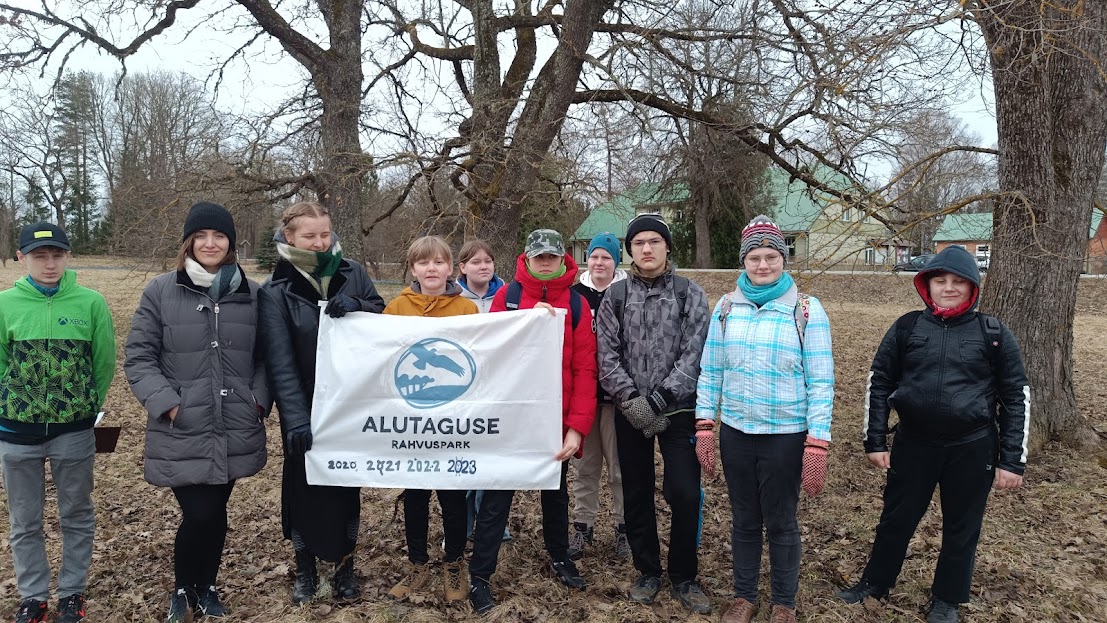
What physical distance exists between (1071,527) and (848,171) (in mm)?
4622

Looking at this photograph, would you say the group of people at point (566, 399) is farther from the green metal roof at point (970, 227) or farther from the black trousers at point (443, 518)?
the green metal roof at point (970, 227)

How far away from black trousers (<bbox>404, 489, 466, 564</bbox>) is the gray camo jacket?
44.0 inches

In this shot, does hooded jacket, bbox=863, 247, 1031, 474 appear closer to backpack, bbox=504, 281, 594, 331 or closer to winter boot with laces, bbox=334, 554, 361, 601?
backpack, bbox=504, 281, 594, 331

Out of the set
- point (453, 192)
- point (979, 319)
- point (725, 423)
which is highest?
point (453, 192)

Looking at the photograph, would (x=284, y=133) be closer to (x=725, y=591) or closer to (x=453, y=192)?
(x=453, y=192)

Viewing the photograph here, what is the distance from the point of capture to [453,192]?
934 centimetres

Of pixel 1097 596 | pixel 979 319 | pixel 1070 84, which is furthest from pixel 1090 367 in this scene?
pixel 979 319

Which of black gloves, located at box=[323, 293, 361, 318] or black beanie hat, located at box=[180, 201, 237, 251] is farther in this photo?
black gloves, located at box=[323, 293, 361, 318]

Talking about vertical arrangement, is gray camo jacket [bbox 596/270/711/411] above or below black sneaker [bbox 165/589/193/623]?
above

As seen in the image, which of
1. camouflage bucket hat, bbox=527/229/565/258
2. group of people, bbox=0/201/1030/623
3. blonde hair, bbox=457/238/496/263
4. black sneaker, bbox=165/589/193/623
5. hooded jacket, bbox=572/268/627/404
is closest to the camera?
group of people, bbox=0/201/1030/623

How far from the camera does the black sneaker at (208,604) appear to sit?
3.61m

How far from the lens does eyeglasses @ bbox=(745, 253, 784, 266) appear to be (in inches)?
137

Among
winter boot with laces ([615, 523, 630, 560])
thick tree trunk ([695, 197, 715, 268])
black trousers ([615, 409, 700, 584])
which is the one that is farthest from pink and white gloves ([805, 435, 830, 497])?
thick tree trunk ([695, 197, 715, 268])

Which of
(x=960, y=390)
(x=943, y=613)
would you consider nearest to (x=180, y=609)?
(x=943, y=613)
